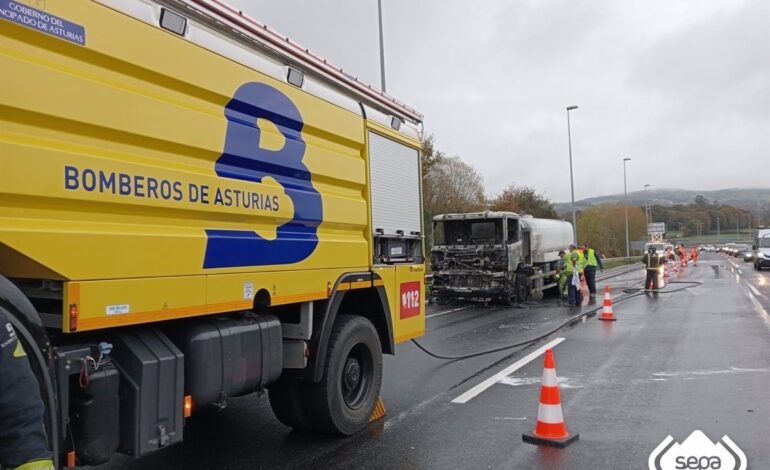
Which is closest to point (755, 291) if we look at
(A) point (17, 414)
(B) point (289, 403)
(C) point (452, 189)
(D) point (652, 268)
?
(D) point (652, 268)

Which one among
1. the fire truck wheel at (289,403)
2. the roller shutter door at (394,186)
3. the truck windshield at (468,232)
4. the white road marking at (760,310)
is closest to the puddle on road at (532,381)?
the roller shutter door at (394,186)

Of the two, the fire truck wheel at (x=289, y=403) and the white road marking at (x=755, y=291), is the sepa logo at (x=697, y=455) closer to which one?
the fire truck wheel at (x=289, y=403)

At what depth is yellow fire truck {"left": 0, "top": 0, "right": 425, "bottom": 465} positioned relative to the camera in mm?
2895

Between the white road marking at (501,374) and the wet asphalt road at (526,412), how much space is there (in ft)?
0.27

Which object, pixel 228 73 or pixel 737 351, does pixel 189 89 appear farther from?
pixel 737 351

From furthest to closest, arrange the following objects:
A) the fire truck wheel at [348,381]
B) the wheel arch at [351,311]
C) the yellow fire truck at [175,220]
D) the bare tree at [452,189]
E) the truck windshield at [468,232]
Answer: the bare tree at [452,189] < the truck windshield at [468,232] < the fire truck wheel at [348,381] < the wheel arch at [351,311] < the yellow fire truck at [175,220]

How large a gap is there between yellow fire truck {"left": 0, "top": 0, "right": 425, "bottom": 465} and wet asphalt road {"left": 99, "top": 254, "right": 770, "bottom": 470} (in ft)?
1.61

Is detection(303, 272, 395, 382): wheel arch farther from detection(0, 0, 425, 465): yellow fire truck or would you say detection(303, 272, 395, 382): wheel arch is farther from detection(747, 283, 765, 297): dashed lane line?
detection(747, 283, 765, 297): dashed lane line

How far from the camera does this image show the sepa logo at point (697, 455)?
4641 mm

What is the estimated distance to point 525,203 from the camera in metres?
51.6

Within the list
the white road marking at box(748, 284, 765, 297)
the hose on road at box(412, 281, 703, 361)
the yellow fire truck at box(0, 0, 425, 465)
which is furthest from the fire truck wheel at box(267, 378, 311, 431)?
the white road marking at box(748, 284, 765, 297)

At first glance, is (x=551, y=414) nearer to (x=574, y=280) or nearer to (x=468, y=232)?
(x=574, y=280)

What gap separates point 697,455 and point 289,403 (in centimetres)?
331

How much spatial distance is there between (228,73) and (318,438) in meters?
3.04
